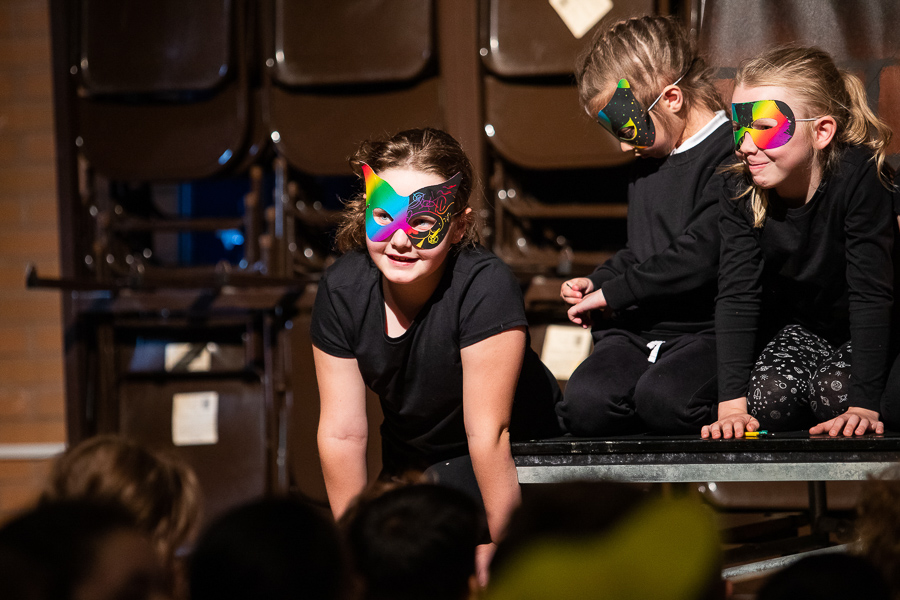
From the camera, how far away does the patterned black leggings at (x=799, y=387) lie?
1.50m

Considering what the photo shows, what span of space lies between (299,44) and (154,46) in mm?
478

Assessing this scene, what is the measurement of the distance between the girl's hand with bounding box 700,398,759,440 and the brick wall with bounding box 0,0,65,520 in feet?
7.51

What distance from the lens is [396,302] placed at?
5.22ft

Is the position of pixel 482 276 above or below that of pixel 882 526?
above

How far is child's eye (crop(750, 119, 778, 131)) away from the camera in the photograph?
4.82ft

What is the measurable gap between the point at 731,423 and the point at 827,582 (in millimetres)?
714

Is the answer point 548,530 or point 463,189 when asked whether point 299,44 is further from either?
point 548,530

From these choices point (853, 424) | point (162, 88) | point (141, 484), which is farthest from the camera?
point (162, 88)

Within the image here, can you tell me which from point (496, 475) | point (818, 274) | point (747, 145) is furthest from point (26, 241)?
point (818, 274)

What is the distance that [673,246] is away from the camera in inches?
67.0

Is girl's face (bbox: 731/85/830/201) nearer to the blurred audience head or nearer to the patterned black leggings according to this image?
the patterned black leggings

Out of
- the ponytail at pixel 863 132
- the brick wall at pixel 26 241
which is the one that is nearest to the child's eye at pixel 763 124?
the ponytail at pixel 863 132

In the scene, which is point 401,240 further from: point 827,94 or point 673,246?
point 827,94

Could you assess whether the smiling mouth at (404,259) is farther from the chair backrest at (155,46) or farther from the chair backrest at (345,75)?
the chair backrest at (155,46)
